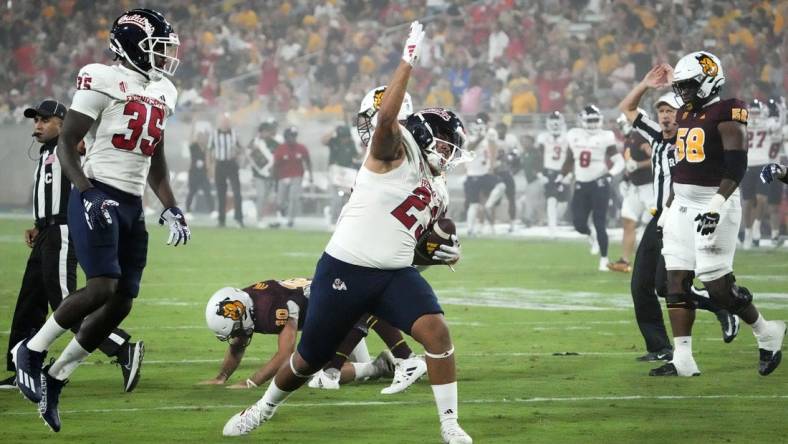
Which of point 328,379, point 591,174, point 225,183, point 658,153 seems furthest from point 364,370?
point 225,183

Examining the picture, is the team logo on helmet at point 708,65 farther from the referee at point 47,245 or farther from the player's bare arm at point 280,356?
the referee at point 47,245

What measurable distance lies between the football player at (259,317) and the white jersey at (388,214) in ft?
5.39

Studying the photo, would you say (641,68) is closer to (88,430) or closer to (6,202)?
(6,202)

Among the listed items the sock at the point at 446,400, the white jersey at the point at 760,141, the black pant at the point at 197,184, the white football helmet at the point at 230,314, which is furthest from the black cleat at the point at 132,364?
the black pant at the point at 197,184

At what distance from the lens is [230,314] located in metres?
7.33

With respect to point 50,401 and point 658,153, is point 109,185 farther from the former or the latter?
point 658,153

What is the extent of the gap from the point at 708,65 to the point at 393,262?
324cm

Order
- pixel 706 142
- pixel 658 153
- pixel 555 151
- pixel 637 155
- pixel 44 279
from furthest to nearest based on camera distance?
pixel 555 151, pixel 637 155, pixel 658 153, pixel 706 142, pixel 44 279

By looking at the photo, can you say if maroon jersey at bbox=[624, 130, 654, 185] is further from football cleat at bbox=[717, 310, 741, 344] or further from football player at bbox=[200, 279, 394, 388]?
football player at bbox=[200, 279, 394, 388]

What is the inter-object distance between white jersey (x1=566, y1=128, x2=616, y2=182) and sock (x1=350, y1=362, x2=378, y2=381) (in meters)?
9.82

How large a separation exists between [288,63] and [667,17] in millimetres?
8378

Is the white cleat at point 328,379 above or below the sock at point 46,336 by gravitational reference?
below

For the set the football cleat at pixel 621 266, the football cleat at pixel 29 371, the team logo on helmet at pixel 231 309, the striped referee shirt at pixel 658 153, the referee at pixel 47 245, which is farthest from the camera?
the football cleat at pixel 621 266

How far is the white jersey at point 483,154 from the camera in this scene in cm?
2350
